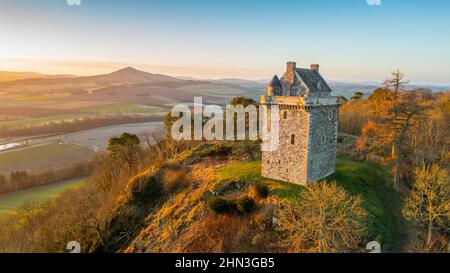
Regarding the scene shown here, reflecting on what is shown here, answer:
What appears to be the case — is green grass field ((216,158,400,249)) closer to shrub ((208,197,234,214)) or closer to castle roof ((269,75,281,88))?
shrub ((208,197,234,214))

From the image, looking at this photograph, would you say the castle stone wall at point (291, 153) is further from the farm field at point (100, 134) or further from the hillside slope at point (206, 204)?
the farm field at point (100, 134)

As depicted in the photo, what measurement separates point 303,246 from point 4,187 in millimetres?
52228

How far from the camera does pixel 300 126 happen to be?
28.2 meters

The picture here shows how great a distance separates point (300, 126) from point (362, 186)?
10116 mm

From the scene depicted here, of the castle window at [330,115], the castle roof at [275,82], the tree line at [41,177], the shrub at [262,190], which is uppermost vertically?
the castle roof at [275,82]

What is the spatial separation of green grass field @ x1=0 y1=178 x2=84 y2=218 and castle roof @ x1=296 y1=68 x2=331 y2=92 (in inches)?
1699

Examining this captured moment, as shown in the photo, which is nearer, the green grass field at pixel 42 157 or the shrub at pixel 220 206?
the shrub at pixel 220 206

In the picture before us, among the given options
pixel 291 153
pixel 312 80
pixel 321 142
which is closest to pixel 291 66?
pixel 312 80

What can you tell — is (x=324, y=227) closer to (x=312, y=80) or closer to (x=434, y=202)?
(x=434, y=202)

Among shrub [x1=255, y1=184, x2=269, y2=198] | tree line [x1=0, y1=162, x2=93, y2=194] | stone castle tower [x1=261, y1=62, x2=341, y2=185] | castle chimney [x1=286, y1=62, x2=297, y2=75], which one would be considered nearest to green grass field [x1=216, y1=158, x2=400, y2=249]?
shrub [x1=255, y1=184, x2=269, y2=198]

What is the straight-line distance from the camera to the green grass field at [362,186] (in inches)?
965

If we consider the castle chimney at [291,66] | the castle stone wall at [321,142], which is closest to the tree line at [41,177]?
the castle chimney at [291,66]

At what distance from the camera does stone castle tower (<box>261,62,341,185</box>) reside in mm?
27891

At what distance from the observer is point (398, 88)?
30266 millimetres
